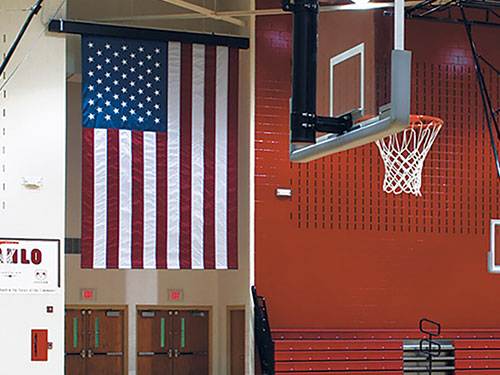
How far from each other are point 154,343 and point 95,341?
114cm

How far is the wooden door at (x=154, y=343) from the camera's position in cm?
1631

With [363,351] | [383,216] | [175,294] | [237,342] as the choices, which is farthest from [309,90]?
[175,294]

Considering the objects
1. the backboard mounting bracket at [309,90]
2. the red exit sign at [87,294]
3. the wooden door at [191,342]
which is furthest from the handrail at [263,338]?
the backboard mounting bracket at [309,90]

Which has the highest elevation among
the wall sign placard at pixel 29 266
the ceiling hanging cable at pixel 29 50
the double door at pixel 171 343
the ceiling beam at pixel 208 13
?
the ceiling beam at pixel 208 13

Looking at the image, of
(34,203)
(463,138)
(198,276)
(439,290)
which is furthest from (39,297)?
(463,138)

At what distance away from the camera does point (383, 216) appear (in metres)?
14.1

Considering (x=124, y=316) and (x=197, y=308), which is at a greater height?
(x=197, y=308)

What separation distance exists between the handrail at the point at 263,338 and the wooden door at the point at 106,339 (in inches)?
163

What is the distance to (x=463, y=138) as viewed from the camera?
14.6 meters

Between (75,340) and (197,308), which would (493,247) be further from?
(75,340)

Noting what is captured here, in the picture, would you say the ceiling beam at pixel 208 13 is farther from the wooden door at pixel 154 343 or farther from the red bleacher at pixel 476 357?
the red bleacher at pixel 476 357

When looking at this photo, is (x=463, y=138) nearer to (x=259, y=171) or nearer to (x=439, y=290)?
(x=439, y=290)

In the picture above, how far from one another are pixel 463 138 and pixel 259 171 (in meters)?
3.74

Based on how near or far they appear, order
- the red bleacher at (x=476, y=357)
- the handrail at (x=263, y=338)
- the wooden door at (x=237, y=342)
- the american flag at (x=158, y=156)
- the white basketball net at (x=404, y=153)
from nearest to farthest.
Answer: the american flag at (x=158, y=156) < the handrail at (x=263, y=338) < the white basketball net at (x=404, y=153) < the red bleacher at (x=476, y=357) < the wooden door at (x=237, y=342)
